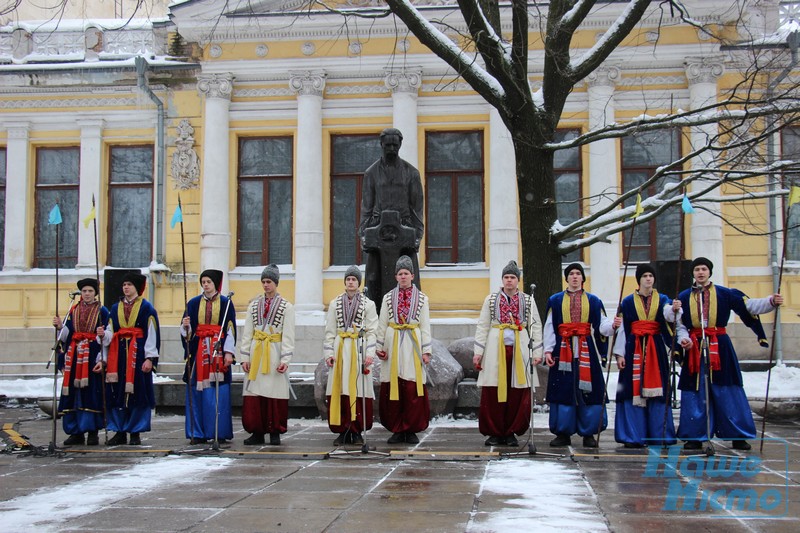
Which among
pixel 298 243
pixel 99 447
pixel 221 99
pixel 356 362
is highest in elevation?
pixel 221 99

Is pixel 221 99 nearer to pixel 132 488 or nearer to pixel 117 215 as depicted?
pixel 117 215

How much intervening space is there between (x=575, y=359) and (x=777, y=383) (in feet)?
27.6

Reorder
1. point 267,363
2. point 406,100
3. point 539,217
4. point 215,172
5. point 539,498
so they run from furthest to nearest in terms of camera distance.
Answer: point 215,172 → point 406,100 → point 539,217 → point 267,363 → point 539,498

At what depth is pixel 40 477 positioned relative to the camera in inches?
285

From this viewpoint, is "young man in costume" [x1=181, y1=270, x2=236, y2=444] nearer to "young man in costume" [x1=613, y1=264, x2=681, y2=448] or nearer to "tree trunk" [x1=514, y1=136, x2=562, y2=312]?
"young man in costume" [x1=613, y1=264, x2=681, y2=448]

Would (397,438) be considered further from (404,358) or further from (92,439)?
(92,439)

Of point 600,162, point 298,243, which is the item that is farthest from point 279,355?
point 600,162

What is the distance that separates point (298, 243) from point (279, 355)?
10.8 meters

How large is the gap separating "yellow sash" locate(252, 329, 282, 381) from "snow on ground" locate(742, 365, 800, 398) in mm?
8433

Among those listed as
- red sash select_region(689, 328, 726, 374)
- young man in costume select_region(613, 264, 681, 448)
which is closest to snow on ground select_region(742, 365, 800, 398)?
red sash select_region(689, 328, 726, 374)

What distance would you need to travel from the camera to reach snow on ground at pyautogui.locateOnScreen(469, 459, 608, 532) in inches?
207

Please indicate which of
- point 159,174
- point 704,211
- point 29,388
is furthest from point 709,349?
point 159,174

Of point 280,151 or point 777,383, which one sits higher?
point 280,151

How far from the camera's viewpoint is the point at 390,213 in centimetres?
1077
